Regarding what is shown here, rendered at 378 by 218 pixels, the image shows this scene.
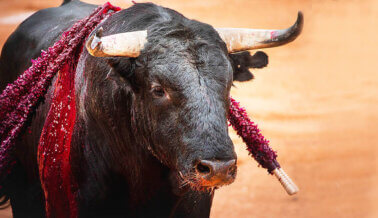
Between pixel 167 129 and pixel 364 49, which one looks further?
pixel 364 49

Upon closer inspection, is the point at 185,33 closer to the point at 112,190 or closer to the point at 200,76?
the point at 200,76

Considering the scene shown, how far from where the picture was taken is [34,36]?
4852 millimetres

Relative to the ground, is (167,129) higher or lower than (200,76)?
lower

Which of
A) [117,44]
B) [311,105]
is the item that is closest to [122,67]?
[117,44]

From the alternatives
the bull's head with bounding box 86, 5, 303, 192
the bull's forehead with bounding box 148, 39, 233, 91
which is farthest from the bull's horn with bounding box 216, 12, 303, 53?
the bull's forehead with bounding box 148, 39, 233, 91

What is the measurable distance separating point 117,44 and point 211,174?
2.83ft

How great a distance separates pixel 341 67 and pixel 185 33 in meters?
5.86

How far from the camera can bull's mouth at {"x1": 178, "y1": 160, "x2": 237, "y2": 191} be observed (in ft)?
8.20

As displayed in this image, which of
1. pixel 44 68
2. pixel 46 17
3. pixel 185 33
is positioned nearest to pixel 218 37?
pixel 185 33

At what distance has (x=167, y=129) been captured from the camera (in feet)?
9.18

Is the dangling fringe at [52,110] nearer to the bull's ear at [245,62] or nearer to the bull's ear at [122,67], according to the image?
the bull's ear at [122,67]

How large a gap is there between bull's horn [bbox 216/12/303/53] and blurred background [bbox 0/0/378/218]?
11.3 ft

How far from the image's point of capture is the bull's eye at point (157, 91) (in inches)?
→ 111

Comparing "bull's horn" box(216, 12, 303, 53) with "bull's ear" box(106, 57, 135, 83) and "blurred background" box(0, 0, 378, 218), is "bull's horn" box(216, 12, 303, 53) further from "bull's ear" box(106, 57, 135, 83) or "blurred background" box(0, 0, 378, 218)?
"blurred background" box(0, 0, 378, 218)
